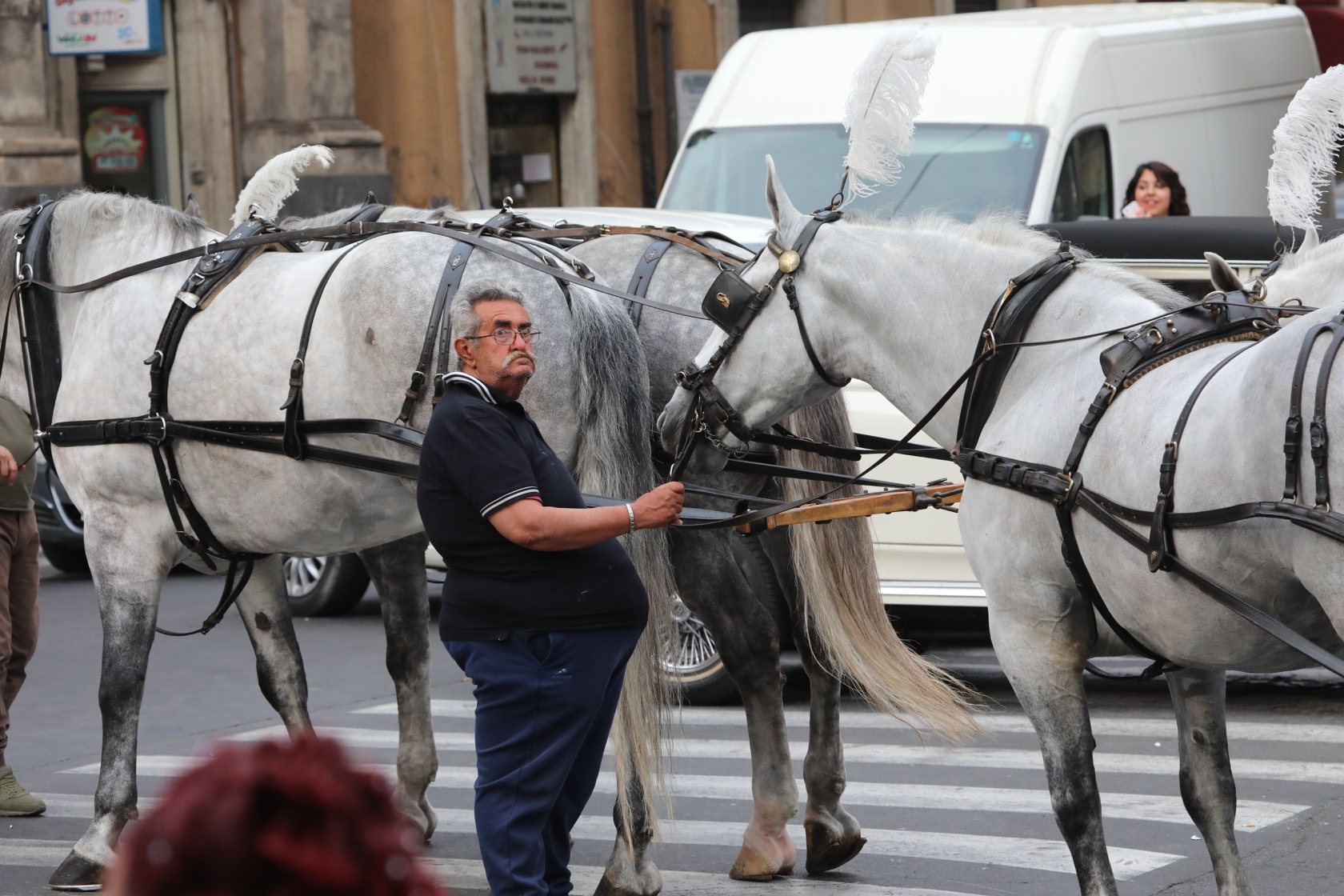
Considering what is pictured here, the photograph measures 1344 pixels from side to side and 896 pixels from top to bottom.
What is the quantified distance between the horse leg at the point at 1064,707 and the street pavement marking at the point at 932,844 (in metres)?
1.33

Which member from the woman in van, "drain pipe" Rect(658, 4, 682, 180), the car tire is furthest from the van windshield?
"drain pipe" Rect(658, 4, 682, 180)

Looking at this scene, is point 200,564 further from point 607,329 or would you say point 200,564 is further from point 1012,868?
point 1012,868

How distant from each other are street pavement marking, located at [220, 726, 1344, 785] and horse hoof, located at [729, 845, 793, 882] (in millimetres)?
1125

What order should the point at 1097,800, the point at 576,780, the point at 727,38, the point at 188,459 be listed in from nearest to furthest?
the point at 1097,800
the point at 576,780
the point at 188,459
the point at 727,38

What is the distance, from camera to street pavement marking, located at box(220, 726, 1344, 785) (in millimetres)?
6160

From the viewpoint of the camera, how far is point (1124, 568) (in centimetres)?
343

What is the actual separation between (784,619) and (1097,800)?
393 centimetres

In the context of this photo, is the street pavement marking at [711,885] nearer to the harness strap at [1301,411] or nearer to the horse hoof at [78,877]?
the horse hoof at [78,877]

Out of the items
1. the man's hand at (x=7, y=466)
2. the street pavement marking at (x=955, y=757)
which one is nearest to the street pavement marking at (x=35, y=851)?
the street pavement marking at (x=955, y=757)

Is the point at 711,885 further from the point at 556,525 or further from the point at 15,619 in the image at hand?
the point at 15,619

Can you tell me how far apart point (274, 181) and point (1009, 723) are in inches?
157

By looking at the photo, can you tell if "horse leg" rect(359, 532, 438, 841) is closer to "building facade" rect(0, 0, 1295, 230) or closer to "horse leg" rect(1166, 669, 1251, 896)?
"horse leg" rect(1166, 669, 1251, 896)

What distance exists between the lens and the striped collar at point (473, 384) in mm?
3762

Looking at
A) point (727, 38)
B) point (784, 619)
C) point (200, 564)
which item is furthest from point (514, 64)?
point (200, 564)
